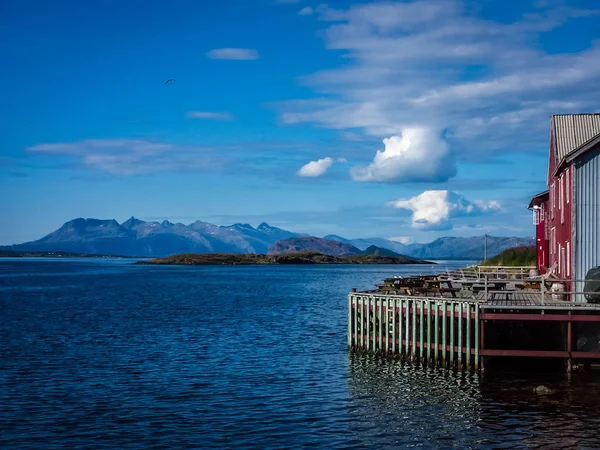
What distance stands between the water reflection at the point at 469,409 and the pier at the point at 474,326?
1.00m

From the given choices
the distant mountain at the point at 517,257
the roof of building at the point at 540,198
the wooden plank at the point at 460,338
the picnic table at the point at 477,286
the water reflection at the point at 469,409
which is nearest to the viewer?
the water reflection at the point at 469,409

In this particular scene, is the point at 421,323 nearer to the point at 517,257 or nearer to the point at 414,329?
the point at 414,329

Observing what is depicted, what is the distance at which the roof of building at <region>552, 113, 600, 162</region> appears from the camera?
41.5m

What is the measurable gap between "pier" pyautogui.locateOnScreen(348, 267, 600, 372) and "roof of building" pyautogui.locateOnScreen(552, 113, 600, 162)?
8930 mm

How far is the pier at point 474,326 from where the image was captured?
30.5m

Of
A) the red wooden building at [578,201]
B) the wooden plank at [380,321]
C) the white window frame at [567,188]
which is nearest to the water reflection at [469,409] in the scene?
the wooden plank at [380,321]

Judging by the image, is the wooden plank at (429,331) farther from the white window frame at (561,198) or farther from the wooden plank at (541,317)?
→ the white window frame at (561,198)

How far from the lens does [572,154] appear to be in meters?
35.0

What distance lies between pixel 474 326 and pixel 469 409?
6368mm

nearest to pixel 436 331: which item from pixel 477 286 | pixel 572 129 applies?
pixel 477 286

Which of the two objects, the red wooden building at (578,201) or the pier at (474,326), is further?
the red wooden building at (578,201)

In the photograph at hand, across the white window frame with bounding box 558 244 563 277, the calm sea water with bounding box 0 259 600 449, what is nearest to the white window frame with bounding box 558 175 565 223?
the white window frame with bounding box 558 244 563 277

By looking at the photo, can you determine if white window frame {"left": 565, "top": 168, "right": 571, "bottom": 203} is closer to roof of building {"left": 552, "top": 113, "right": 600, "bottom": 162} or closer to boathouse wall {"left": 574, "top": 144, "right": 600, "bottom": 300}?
boathouse wall {"left": 574, "top": 144, "right": 600, "bottom": 300}

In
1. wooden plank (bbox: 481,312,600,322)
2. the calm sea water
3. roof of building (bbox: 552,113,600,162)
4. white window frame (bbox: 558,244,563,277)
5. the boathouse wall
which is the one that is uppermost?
roof of building (bbox: 552,113,600,162)
